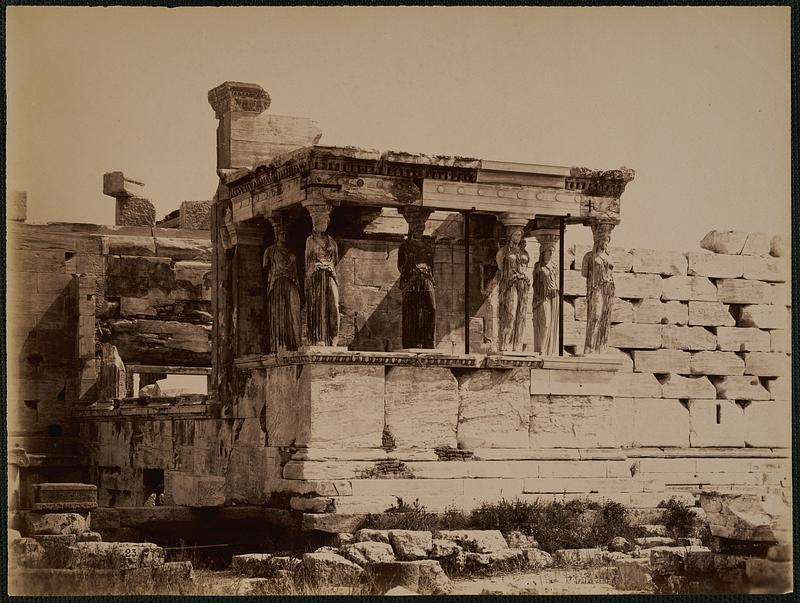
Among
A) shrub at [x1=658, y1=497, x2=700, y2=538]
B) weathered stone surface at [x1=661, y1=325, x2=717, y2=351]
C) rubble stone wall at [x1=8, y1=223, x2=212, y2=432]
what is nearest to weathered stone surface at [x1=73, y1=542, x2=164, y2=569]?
shrub at [x1=658, y1=497, x2=700, y2=538]

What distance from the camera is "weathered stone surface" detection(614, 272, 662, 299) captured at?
83.1 ft

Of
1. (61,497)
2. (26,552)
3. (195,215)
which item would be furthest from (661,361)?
(26,552)

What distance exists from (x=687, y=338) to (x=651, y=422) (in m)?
1.26

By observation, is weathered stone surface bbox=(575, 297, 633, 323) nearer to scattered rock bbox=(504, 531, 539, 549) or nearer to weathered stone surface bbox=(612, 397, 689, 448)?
weathered stone surface bbox=(612, 397, 689, 448)

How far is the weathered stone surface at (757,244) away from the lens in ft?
86.3

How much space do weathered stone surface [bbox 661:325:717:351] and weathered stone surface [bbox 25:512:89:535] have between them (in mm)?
9575

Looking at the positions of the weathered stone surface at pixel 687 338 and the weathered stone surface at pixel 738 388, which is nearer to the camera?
the weathered stone surface at pixel 687 338

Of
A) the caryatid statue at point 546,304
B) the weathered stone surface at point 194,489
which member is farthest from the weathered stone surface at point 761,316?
the weathered stone surface at point 194,489

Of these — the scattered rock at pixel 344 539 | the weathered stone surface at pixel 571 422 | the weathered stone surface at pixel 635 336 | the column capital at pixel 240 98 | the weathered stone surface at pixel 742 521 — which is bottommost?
the scattered rock at pixel 344 539

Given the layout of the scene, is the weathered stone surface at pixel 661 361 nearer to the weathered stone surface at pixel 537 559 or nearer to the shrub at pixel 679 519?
the shrub at pixel 679 519

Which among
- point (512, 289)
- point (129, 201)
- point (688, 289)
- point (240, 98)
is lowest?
point (512, 289)

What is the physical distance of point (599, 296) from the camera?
21938mm

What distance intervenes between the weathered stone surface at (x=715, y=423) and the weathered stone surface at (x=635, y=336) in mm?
972

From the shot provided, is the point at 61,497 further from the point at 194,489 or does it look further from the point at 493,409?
the point at 493,409
